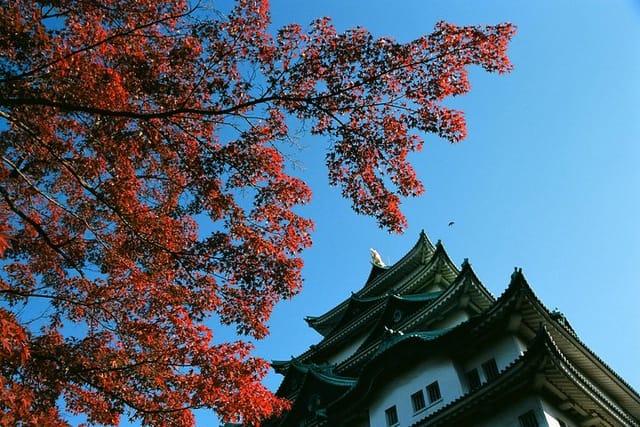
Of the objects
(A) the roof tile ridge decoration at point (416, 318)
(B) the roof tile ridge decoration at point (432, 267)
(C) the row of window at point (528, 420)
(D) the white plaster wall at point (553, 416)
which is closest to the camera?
(D) the white plaster wall at point (553, 416)

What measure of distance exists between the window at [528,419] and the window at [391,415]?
552 cm

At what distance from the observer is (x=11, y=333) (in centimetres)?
638

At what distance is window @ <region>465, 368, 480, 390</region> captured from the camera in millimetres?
18406

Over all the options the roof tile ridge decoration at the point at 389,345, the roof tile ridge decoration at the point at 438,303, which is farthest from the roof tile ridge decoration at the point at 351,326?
the roof tile ridge decoration at the point at 389,345

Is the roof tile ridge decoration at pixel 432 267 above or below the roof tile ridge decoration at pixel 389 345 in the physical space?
above

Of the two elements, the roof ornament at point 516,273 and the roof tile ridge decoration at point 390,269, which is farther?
the roof tile ridge decoration at point 390,269

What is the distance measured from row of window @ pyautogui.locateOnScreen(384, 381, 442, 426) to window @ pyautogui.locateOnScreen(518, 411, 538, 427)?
360 centimetres

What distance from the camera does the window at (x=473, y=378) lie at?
60.4ft

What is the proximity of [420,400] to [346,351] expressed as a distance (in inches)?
478

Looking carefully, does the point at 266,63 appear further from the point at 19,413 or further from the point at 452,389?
the point at 452,389

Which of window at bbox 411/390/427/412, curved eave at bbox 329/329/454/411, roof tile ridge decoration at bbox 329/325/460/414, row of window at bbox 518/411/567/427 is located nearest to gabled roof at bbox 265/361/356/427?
curved eave at bbox 329/329/454/411

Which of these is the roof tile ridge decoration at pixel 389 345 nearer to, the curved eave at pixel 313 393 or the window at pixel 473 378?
the curved eave at pixel 313 393

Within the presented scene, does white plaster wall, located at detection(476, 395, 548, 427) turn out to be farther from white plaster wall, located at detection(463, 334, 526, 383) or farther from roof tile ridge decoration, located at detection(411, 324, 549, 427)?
white plaster wall, located at detection(463, 334, 526, 383)

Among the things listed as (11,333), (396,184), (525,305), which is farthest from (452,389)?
(11,333)
